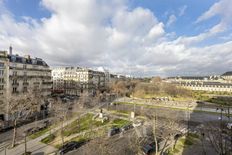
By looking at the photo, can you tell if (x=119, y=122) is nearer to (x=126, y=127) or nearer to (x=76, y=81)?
(x=126, y=127)

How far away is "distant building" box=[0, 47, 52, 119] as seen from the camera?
42281mm

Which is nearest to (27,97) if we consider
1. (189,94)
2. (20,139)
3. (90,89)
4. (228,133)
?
(20,139)

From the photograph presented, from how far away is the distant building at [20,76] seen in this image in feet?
139

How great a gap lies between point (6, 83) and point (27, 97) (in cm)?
1087

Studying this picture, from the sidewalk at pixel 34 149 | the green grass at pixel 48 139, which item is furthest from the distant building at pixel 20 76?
the green grass at pixel 48 139

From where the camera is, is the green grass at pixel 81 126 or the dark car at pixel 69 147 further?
the green grass at pixel 81 126

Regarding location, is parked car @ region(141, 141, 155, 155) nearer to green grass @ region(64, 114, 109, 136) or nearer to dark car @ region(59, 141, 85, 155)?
dark car @ region(59, 141, 85, 155)

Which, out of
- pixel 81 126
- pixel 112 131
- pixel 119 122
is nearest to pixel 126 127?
pixel 112 131

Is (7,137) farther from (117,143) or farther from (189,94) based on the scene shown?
(189,94)

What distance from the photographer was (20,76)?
4728 centimetres

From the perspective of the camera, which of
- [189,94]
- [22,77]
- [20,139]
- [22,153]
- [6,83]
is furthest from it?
[189,94]

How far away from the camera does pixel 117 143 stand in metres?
27.8

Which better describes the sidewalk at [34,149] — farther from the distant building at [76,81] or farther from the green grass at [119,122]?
the distant building at [76,81]

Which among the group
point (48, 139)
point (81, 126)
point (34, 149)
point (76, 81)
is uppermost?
point (76, 81)
